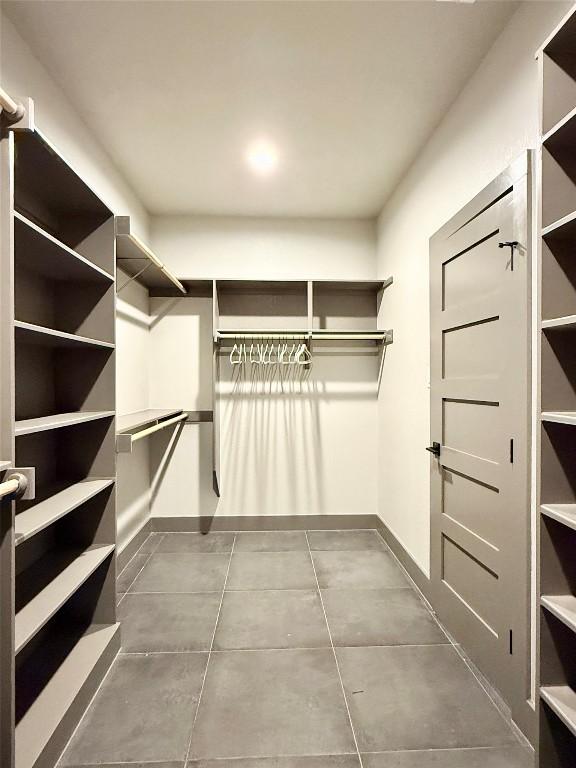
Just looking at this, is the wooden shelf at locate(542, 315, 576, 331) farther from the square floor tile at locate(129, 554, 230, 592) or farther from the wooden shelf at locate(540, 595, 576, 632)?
the square floor tile at locate(129, 554, 230, 592)

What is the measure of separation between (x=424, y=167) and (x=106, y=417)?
2408 mm

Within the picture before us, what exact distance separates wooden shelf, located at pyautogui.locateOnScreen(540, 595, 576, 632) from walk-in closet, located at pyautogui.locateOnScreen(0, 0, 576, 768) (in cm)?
1

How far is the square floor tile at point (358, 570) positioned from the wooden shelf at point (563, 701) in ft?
4.88

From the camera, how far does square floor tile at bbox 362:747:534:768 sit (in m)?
1.35

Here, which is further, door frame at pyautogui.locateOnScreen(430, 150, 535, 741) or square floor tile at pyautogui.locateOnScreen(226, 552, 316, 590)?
square floor tile at pyautogui.locateOnScreen(226, 552, 316, 590)

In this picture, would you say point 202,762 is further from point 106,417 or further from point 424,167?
point 424,167

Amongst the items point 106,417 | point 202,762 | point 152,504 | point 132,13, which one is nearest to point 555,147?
point 132,13

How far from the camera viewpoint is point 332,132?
2291 millimetres

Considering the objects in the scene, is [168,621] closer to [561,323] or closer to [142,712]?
[142,712]

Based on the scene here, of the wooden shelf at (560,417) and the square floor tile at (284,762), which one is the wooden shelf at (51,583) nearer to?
the square floor tile at (284,762)

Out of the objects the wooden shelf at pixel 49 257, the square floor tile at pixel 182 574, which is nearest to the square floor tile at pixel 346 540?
the square floor tile at pixel 182 574

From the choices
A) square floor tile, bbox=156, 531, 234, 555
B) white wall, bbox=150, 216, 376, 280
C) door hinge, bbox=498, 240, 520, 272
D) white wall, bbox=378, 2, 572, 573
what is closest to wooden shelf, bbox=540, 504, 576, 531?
door hinge, bbox=498, 240, 520, 272

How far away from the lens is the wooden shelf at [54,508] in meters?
1.26

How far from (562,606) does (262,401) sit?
8.66 ft
